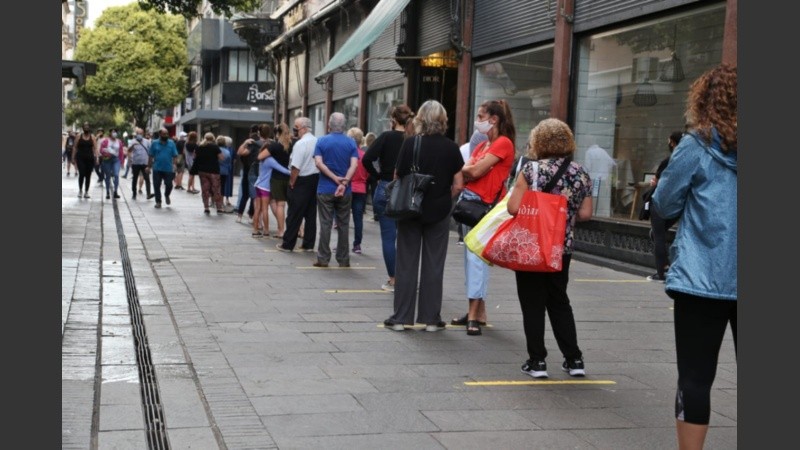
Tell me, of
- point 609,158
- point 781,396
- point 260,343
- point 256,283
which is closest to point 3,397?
point 781,396

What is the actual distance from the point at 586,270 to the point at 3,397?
1101cm

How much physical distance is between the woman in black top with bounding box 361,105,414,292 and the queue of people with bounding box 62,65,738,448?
1 centimetres

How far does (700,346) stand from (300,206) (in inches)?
387

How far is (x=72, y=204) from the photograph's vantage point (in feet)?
75.6

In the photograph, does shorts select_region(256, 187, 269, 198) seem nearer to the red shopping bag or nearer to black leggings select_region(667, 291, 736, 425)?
the red shopping bag

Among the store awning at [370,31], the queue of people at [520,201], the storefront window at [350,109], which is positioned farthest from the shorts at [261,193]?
the storefront window at [350,109]

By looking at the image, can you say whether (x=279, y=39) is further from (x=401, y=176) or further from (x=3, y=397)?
(x=3, y=397)

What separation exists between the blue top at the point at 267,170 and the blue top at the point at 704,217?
11341 mm

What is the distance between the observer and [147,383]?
20.4 feet

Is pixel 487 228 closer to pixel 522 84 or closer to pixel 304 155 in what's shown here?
pixel 304 155

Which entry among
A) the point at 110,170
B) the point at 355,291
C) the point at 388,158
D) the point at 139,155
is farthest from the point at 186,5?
the point at 355,291

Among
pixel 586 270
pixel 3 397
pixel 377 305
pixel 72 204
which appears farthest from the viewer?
pixel 72 204

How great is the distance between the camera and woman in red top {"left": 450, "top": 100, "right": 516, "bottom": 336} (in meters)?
7.95

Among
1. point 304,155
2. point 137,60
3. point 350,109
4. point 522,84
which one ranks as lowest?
point 304,155
